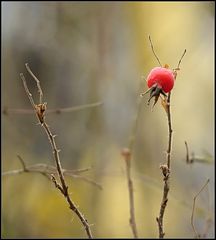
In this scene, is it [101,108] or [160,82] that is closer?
[160,82]

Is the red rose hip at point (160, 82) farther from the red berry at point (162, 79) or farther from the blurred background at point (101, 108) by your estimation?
the blurred background at point (101, 108)

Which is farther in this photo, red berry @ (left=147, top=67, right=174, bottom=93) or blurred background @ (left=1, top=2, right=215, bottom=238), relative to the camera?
blurred background @ (left=1, top=2, right=215, bottom=238)

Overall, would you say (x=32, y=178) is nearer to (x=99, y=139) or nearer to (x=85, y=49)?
(x=99, y=139)

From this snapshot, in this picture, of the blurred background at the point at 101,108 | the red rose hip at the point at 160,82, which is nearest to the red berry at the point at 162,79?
the red rose hip at the point at 160,82

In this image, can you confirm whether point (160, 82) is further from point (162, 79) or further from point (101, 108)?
point (101, 108)

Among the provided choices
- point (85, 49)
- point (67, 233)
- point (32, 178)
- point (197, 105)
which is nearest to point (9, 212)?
point (67, 233)

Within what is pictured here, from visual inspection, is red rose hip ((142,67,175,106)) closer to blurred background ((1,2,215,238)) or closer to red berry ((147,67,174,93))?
red berry ((147,67,174,93))

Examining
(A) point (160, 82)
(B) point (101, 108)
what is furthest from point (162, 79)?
(B) point (101, 108)

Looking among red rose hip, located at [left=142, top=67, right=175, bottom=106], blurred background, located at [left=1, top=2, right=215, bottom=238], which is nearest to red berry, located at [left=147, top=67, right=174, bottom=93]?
red rose hip, located at [left=142, top=67, right=175, bottom=106]
